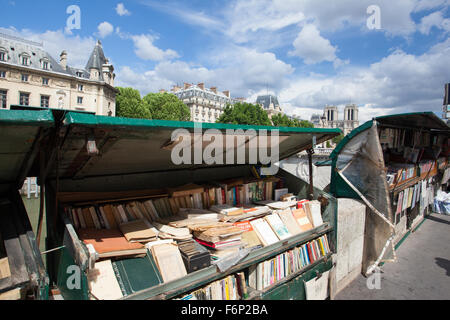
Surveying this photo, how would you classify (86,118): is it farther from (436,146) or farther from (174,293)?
(436,146)

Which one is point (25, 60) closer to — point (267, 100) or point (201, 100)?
point (201, 100)

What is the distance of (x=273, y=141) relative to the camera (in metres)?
3.78

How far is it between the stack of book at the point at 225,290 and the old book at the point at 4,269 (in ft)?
4.67

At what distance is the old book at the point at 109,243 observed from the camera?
2.41 meters

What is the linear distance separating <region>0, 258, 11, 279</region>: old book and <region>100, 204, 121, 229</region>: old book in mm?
1044

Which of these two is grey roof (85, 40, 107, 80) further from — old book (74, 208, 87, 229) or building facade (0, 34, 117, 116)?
old book (74, 208, 87, 229)

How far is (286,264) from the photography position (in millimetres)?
3693

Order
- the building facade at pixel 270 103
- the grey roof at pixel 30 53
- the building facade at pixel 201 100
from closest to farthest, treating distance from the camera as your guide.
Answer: the grey roof at pixel 30 53 → the building facade at pixel 201 100 → the building facade at pixel 270 103

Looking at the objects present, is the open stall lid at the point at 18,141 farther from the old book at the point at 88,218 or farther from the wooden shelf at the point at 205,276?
Answer: the wooden shelf at the point at 205,276

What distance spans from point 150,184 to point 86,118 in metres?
2.28

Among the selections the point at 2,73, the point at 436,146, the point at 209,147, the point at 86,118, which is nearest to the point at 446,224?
the point at 436,146

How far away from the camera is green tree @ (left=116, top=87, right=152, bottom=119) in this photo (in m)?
40.2

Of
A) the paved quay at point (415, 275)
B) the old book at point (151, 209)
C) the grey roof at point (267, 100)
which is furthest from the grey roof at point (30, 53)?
the grey roof at point (267, 100)

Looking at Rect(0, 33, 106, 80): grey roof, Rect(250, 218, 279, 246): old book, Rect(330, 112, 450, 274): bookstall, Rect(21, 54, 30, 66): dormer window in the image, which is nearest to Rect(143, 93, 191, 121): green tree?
Rect(0, 33, 106, 80): grey roof
